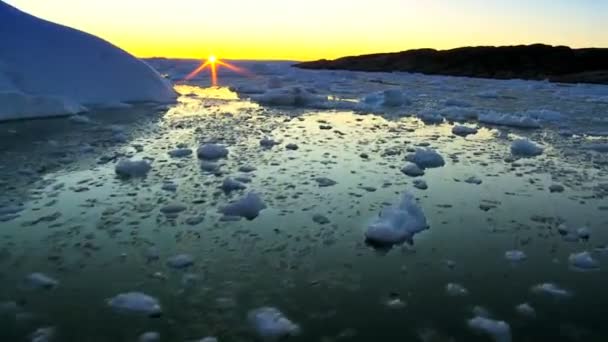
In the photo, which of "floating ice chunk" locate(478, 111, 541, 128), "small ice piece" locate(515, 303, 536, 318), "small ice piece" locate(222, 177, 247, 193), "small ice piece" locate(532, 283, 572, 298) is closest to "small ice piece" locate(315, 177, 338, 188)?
"small ice piece" locate(222, 177, 247, 193)

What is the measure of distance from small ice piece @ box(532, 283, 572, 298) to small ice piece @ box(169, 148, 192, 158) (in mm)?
4491

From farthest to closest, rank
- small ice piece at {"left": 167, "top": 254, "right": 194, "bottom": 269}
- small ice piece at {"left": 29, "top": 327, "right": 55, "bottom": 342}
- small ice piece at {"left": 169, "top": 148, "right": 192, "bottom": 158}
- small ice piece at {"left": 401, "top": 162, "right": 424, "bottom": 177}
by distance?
small ice piece at {"left": 169, "top": 148, "right": 192, "bottom": 158} → small ice piece at {"left": 401, "top": 162, "right": 424, "bottom": 177} → small ice piece at {"left": 167, "top": 254, "right": 194, "bottom": 269} → small ice piece at {"left": 29, "top": 327, "right": 55, "bottom": 342}

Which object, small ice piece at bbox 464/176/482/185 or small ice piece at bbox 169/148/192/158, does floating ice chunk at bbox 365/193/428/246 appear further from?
small ice piece at bbox 169/148/192/158

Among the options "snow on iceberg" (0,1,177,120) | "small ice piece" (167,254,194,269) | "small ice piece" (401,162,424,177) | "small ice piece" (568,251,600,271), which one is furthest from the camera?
"snow on iceberg" (0,1,177,120)

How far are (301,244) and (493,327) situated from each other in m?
1.43

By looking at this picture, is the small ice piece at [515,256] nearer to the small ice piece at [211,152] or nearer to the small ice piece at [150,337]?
the small ice piece at [150,337]

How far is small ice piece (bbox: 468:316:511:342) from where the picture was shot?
2.54m

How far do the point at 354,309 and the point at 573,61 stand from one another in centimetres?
4348

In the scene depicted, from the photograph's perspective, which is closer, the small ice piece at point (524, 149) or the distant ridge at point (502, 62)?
the small ice piece at point (524, 149)

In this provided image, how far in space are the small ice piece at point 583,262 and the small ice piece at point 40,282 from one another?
316 cm

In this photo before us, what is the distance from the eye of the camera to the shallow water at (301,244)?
2645mm

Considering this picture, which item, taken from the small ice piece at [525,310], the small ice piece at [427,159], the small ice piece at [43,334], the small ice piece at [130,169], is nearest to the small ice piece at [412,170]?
the small ice piece at [427,159]

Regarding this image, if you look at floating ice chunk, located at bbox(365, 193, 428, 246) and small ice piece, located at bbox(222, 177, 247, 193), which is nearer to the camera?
floating ice chunk, located at bbox(365, 193, 428, 246)

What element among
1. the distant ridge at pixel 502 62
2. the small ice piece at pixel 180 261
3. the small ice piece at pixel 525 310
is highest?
the small ice piece at pixel 180 261
